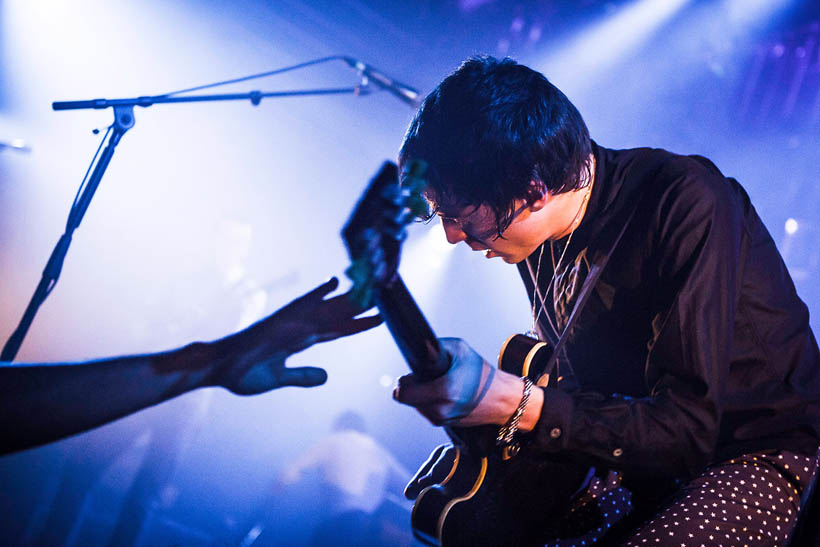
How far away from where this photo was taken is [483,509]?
6.10 feet

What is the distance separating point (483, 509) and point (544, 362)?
23.3 inches

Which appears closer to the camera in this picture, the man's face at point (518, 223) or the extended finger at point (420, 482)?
the man's face at point (518, 223)

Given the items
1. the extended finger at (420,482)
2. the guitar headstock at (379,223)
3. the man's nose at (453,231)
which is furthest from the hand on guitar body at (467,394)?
the extended finger at (420,482)

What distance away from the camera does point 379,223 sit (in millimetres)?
1290

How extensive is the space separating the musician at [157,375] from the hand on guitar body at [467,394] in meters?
0.24

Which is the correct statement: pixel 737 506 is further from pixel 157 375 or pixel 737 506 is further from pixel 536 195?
pixel 157 375

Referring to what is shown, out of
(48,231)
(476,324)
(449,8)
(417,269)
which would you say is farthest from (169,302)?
(449,8)

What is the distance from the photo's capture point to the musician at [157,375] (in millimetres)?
1128

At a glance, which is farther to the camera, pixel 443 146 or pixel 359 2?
pixel 359 2

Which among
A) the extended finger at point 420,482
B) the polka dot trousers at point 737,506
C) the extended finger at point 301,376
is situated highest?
the extended finger at point 301,376

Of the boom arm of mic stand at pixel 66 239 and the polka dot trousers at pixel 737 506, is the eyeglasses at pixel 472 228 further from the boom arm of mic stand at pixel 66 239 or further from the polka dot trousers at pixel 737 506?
the boom arm of mic stand at pixel 66 239

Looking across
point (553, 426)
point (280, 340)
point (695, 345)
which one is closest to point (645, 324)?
point (695, 345)

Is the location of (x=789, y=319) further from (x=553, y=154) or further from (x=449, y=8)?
(x=449, y=8)

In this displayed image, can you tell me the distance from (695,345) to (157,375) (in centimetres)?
137
